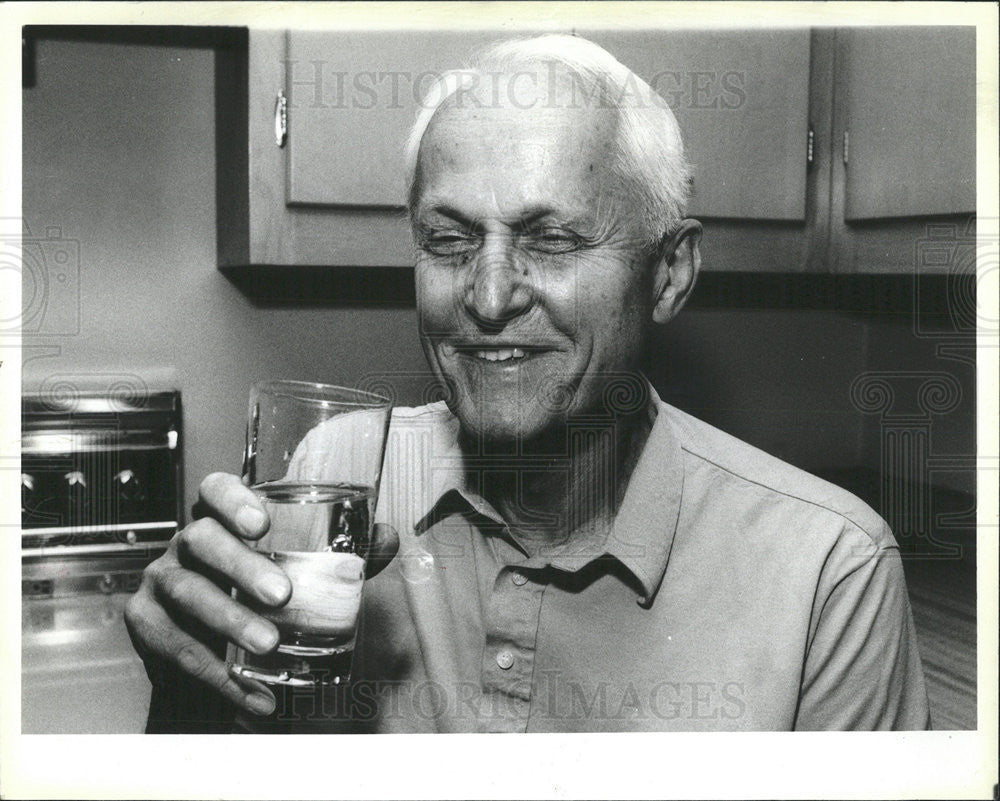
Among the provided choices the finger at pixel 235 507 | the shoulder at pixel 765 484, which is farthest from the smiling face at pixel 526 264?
the finger at pixel 235 507

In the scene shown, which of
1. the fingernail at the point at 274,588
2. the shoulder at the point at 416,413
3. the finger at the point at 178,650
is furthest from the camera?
the shoulder at the point at 416,413

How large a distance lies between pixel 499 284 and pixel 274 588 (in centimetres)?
37

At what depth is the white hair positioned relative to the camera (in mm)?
996

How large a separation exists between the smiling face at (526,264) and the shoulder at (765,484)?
4.6 inches

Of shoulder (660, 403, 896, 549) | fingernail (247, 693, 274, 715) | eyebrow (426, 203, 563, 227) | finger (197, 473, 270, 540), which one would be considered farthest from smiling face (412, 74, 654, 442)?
fingernail (247, 693, 274, 715)

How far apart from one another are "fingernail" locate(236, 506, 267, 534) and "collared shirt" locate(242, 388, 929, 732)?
0.66 feet

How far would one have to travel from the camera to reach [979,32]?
1.07m

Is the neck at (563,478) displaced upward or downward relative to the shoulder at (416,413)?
downward

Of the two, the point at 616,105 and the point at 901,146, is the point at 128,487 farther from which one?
the point at 901,146

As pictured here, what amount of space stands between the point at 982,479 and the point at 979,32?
504mm

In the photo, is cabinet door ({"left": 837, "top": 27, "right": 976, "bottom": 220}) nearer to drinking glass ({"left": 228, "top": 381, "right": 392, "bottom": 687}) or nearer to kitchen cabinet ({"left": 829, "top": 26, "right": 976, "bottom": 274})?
kitchen cabinet ({"left": 829, "top": 26, "right": 976, "bottom": 274})

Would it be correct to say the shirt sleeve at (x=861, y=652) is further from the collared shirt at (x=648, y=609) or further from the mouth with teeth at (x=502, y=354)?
the mouth with teeth at (x=502, y=354)

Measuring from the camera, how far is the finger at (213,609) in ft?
2.78

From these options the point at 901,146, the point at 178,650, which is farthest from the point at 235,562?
the point at 901,146
